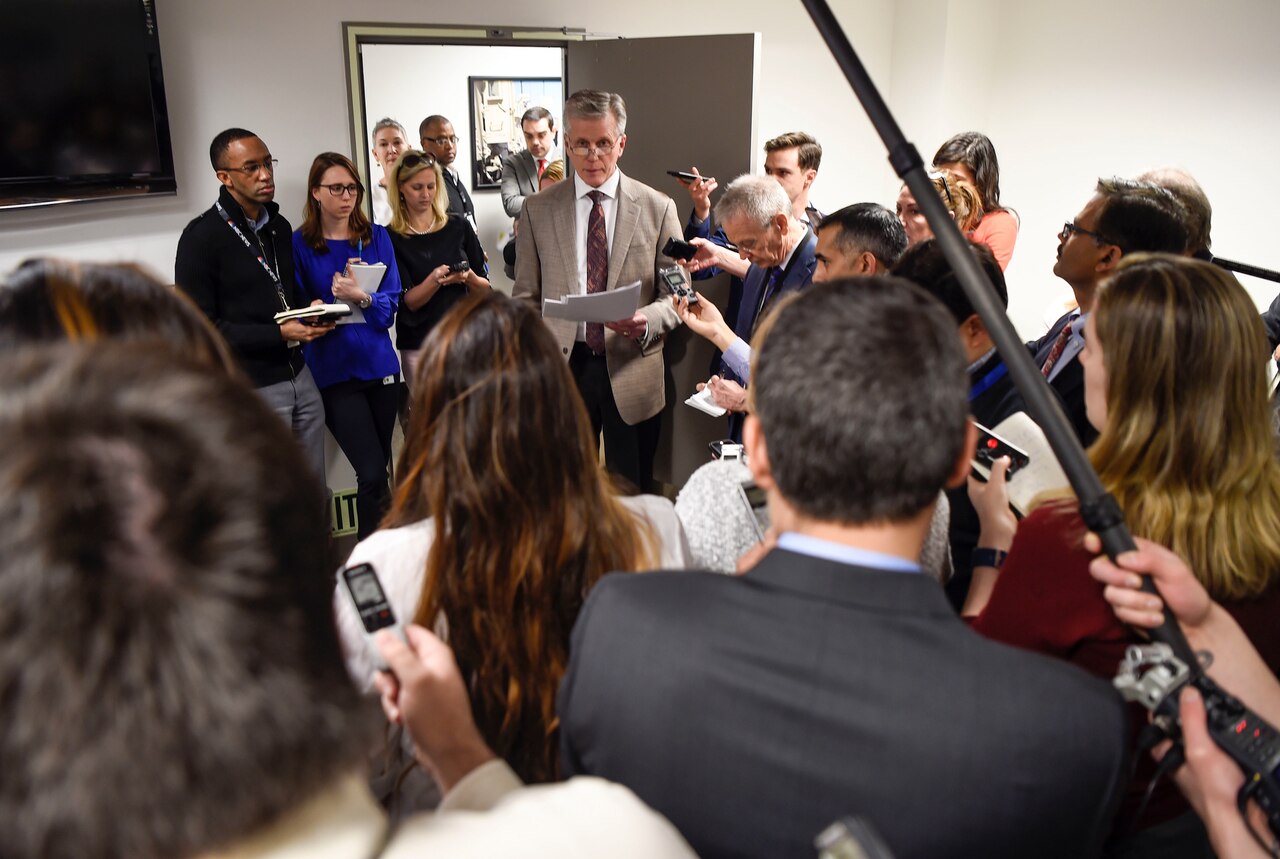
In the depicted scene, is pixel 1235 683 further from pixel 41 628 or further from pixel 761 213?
pixel 761 213

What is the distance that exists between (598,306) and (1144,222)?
166 centimetres

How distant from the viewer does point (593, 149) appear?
328 centimetres

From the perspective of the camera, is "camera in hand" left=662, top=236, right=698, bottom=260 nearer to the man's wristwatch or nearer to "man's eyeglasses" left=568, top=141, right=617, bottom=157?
"man's eyeglasses" left=568, top=141, right=617, bottom=157

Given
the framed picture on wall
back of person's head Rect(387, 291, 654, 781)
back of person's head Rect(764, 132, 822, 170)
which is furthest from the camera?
the framed picture on wall

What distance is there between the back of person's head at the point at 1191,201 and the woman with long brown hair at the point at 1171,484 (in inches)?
64.7

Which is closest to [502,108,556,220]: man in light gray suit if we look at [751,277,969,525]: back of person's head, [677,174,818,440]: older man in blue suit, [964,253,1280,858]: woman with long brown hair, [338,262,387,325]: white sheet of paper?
[338,262,387,325]: white sheet of paper

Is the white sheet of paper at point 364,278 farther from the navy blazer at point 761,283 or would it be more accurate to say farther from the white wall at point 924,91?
the navy blazer at point 761,283

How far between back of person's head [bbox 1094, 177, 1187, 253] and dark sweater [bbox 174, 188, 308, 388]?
2706mm

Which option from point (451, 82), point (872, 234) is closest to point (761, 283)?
point (872, 234)

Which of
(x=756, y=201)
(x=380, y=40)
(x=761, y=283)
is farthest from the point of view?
(x=380, y=40)

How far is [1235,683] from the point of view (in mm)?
1053

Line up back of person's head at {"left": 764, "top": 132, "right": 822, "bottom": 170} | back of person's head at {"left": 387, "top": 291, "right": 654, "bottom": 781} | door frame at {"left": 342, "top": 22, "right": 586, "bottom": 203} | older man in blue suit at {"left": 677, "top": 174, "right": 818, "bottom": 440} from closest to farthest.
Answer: back of person's head at {"left": 387, "top": 291, "right": 654, "bottom": 781}
older man in blue suit at {"left": 677, "top": 174, "right": 818, "bottom": 440}
door frame at {"left": 342, "top": 22, "right": 586, "bottom": 203}
back of person's head at {"left": 764, "top": 132, "right": 822, "bottom": 170}

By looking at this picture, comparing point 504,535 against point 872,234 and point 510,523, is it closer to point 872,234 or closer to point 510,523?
point 510,523

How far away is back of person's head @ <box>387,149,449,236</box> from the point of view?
363cm
